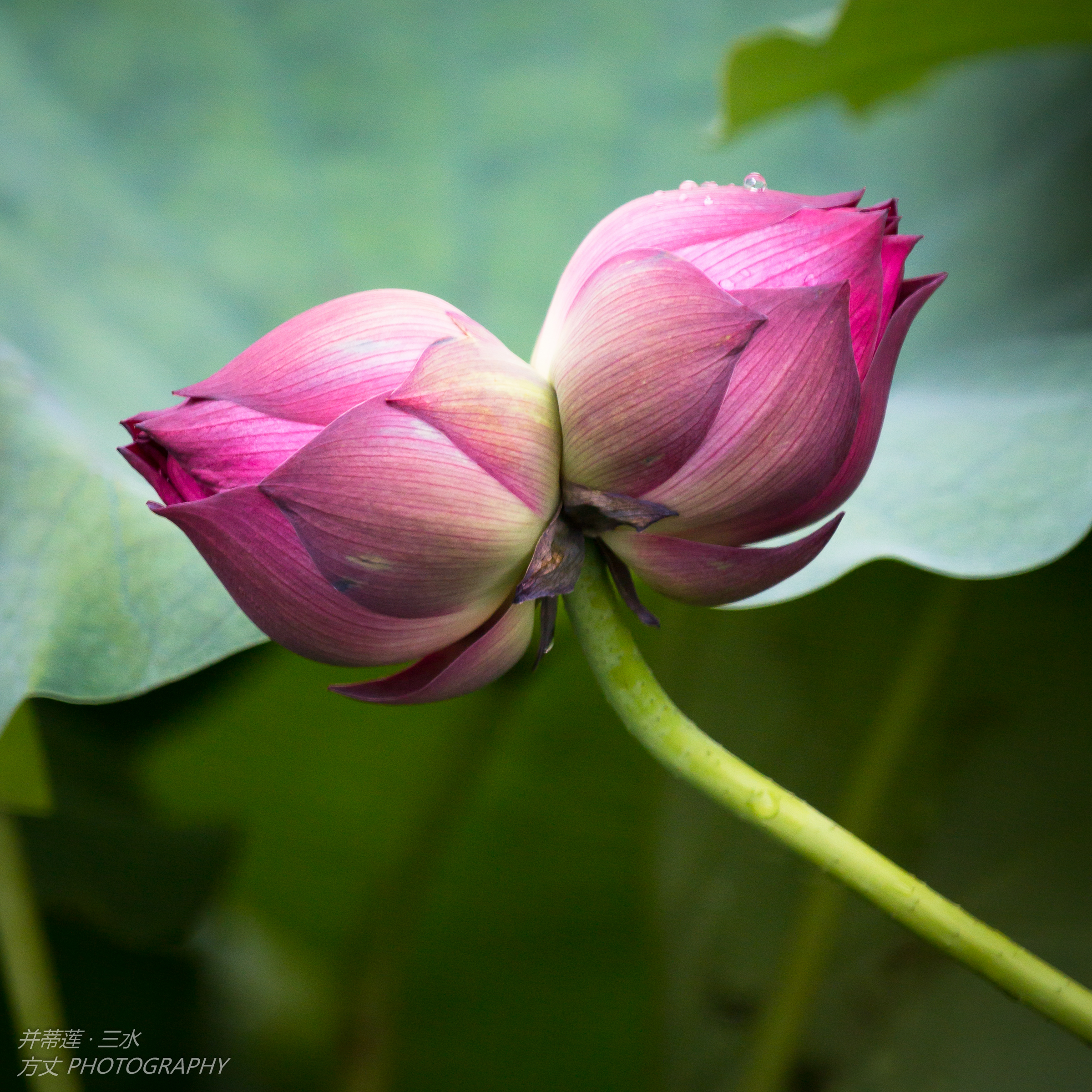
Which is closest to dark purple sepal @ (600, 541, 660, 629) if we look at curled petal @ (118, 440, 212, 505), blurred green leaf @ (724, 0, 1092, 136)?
curled petal @ (118, 440, 212, 505)

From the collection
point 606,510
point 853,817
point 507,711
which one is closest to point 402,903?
point 507,711

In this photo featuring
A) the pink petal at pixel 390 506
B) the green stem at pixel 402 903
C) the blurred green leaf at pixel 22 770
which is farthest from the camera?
the green stem at pixel 402 903

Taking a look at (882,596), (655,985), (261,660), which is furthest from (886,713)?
(261,660)

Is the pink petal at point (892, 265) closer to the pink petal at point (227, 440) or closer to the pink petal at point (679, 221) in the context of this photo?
the pink petal at point (679, 221)

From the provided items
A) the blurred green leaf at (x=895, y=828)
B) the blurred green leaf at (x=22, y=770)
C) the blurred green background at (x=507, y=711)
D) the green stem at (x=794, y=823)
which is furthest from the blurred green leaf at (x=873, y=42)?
the blurred green leaf at (x=22, y=770)

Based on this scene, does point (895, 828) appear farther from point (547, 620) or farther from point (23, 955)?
point (23, 955)

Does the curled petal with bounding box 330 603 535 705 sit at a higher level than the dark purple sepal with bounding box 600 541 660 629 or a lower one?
lower

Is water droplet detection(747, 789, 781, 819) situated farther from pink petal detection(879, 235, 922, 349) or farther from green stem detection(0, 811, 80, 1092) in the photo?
green stem detection(0, 811, 80, 1092)
